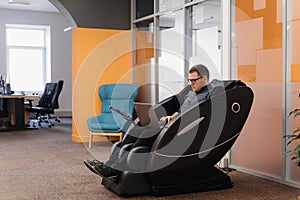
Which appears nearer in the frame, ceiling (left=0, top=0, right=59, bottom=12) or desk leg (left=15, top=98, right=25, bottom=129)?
desk leg (left=15, top=98, right=25, bottom=129)

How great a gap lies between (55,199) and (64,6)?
13.4 feet

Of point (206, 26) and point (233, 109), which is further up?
point (206, 26)

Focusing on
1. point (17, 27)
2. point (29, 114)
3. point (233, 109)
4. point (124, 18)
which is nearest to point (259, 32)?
point (233, 109)

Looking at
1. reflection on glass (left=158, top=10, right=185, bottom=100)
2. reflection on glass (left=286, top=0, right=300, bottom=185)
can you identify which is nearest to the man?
reflection on glass (left=286, top=0, right=300, bottom=185)

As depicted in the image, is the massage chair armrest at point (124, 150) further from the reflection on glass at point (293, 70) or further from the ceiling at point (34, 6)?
the ceiling at point (34, 6)

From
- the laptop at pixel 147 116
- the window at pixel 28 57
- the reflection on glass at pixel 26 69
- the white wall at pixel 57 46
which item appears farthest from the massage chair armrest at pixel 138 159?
the reflection on glass at pixel 26 69

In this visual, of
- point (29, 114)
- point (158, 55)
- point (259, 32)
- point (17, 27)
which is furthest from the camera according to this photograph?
point (17, 27)

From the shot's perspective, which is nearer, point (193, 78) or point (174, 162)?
point (174, 162)

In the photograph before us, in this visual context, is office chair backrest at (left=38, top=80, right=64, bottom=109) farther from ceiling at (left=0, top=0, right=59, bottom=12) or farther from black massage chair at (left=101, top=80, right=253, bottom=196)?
black massage chair at (left=101, top=80, right=253, bottom=196)

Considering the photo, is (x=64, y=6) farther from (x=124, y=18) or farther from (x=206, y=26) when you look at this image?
(x=206, y=26)

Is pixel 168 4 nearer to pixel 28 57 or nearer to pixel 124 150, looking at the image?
pixel 124 150

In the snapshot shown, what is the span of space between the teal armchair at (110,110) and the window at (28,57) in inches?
213

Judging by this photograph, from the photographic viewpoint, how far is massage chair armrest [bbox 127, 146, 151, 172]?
352cm

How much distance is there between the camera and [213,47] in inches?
198
